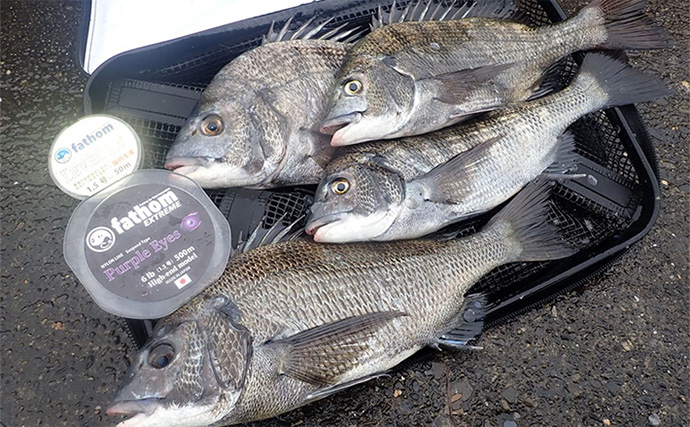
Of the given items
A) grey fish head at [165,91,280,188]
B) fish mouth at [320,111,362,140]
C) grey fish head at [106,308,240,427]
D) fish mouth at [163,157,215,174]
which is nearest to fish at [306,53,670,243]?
fish mouth at [320,111,362,140]

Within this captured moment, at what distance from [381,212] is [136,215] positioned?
2.58 feet

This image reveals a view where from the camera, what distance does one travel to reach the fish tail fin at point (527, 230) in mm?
1997

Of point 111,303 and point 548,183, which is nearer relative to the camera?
point 111,303

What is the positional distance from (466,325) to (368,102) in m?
0.85

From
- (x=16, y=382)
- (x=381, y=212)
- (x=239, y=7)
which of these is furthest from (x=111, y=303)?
(x=239, y=7)

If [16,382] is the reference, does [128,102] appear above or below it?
above

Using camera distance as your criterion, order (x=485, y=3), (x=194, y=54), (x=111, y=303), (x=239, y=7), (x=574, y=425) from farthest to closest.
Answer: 1. (x=239, y=7)
2. (x=485, y=3)
3. (x=194, y=54)
4. (x=574, y=425)
5. (x=111, y=303)

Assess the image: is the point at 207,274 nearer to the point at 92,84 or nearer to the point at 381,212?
the point at 381,212

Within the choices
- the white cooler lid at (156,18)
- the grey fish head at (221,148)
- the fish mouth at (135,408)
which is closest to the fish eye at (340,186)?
the grey fish head at (221,148)

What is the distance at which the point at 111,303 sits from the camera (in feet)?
5.45

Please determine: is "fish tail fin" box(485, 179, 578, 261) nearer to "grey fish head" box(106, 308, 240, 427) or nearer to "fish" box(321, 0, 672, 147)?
"fish" box(321, 0, 672, 147)

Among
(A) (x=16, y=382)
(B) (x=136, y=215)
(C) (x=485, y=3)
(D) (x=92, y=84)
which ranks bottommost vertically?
(A) (x=16, y=382)

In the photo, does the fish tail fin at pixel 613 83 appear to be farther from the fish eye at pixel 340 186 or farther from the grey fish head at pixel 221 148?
the grey fish head at pixel 221 148

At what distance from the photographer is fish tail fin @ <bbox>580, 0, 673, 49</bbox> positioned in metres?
2.18
